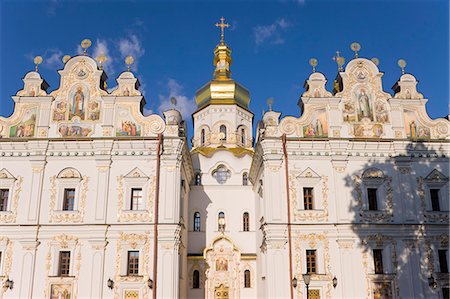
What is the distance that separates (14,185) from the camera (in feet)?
73.2

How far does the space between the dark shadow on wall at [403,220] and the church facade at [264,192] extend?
5 centimetres

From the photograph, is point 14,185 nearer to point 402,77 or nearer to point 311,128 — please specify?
point 311,128

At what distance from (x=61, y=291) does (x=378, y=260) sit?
1426 centimetres

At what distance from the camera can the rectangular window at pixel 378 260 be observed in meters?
21.7

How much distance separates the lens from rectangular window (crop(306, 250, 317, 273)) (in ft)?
70.7

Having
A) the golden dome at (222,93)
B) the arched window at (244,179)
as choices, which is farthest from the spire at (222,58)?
the arched window at (244,179)

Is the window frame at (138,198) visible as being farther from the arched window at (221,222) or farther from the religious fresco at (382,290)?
the religious fresco at (382,290)

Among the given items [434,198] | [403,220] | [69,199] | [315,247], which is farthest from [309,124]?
[69,199]

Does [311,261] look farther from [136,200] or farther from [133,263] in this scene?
[136,200]

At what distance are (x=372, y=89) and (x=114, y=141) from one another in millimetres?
13229

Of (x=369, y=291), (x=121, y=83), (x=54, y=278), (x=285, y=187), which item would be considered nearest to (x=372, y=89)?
(x=285, y=187)

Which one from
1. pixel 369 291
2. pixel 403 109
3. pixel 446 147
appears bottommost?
pixel 369 291

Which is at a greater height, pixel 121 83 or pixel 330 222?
pixel 121 83

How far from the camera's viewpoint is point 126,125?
2314 cm
